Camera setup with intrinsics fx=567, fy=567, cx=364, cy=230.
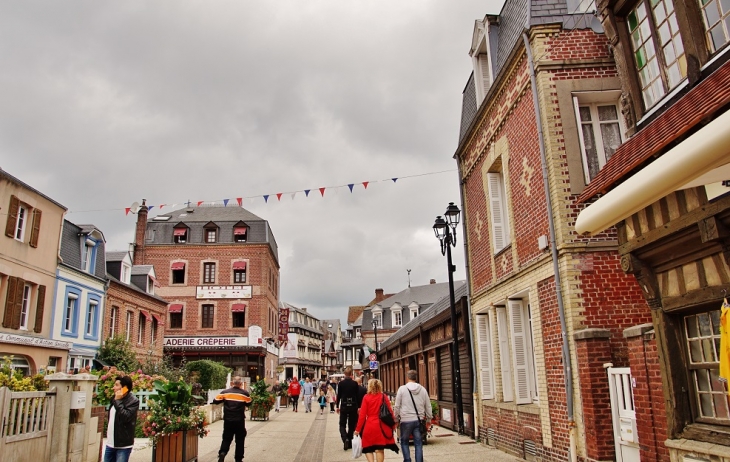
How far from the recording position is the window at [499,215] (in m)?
11.6

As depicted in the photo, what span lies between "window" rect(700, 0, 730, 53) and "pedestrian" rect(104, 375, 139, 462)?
7.78 metres

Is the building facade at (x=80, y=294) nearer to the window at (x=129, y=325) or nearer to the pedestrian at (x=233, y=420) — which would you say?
the window at (x=129, y=325)

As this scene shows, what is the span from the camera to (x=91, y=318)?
22781 mm

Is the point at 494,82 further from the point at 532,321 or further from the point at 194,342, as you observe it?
the point at 194,342

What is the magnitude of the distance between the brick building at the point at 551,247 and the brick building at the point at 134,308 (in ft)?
60.9

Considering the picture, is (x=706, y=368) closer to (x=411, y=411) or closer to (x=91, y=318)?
(x=411, y=411)

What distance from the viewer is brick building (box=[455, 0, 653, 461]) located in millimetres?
7848

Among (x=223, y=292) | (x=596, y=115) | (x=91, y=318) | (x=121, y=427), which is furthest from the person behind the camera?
(x=223, y=292)

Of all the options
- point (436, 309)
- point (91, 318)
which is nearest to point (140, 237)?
point (91, 318)

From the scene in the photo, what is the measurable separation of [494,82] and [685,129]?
21.2 ft

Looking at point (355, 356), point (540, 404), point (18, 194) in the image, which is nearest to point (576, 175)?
point (540, 404)

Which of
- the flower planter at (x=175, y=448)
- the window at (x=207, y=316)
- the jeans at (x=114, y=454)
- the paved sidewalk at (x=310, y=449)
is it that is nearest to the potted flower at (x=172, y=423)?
the flower planter at (x=175, y=448)

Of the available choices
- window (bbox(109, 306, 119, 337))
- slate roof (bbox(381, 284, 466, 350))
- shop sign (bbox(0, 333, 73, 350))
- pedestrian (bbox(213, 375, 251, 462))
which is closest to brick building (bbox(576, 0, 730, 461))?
pedestrian (bbox(213, 375, 251, 462))

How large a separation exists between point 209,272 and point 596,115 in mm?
34820
